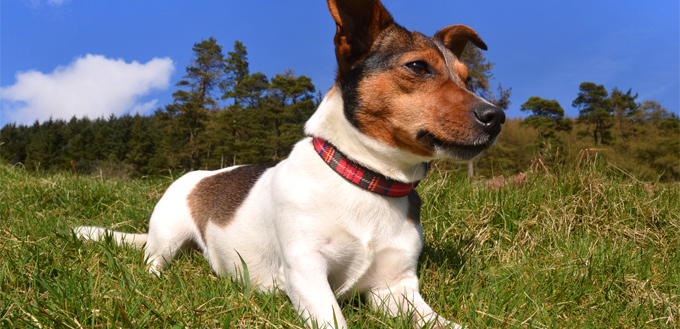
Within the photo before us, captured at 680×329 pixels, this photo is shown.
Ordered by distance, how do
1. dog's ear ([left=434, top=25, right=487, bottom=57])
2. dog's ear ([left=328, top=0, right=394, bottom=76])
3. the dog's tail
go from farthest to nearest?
the dog's tail → dog's ear ([left=434, top=25, right=487, bottom=57]) → dog's ear ([left=328, top=0, right=394, bottom=76])

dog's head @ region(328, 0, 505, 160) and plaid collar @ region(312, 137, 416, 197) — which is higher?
dog's head @ region(328, 0, 505, 160)

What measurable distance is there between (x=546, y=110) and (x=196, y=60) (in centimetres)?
3768

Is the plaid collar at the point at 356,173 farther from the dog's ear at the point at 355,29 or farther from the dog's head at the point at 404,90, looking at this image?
the dog's ear at the point at 355,29

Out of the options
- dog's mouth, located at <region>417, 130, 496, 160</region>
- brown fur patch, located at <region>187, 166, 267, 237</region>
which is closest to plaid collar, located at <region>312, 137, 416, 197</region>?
dog's mouth, located at <region>417, 130, 496, 160</region>

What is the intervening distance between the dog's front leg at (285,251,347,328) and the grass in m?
0.13

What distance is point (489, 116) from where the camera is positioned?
2586mm

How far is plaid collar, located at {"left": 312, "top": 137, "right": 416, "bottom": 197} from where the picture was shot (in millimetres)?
2826

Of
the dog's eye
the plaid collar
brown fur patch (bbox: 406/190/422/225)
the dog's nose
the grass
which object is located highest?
the dog's eye

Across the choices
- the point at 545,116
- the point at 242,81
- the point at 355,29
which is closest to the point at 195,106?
the point at 242,81

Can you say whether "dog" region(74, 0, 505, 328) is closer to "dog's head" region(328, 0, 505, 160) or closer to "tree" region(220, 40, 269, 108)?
→ "dog's head" region(328, 0, 505, 160)

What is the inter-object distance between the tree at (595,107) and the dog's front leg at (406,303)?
48.3m

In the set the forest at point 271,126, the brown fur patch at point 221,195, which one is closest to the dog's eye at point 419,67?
the brown fur patch at point 221,195

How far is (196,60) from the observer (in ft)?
187

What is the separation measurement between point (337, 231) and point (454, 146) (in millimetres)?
781
